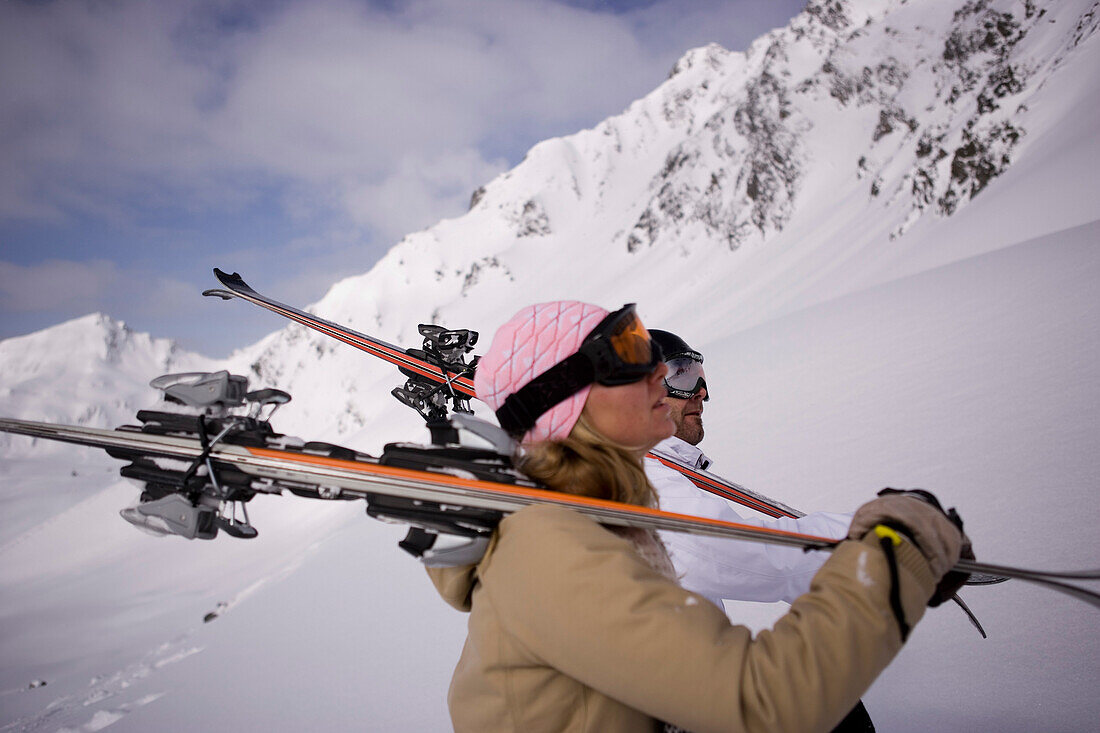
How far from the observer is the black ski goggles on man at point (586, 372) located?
1.40 meters

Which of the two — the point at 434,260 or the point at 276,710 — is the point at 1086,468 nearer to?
the point at 276,710

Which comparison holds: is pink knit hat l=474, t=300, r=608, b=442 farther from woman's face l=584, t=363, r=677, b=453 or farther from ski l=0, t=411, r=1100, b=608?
ski l=0, t=411, r=1100, b=608

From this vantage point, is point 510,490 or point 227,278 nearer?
point 510,490

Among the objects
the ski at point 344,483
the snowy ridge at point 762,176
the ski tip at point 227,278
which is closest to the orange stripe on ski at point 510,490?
the ski at point 344,483

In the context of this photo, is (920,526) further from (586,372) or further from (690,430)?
(690,430)

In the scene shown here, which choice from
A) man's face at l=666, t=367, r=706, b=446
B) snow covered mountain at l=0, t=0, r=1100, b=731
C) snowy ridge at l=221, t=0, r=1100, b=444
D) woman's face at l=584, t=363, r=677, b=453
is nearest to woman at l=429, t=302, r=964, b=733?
woman's face at l=584, t=363, r=677, b=453

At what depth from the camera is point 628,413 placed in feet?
4.74

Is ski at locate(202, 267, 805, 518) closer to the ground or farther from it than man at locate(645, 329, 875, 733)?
farther from it

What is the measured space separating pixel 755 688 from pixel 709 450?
20.7 feet

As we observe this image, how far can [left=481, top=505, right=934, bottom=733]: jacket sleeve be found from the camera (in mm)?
922

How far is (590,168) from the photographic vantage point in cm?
9269

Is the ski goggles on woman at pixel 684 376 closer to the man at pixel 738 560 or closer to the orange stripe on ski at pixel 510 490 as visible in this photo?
the man at pixel 738 560

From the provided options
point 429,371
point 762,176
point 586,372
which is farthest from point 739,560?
point 762,176

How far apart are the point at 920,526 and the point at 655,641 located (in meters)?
0.55
